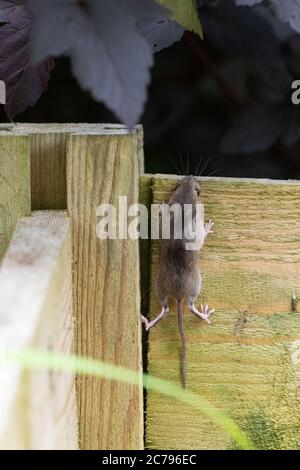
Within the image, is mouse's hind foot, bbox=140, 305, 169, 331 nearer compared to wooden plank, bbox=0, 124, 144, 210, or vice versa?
wooden plank, bbox=0, 124, 144, 210

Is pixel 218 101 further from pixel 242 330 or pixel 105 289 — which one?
pixel 105 289

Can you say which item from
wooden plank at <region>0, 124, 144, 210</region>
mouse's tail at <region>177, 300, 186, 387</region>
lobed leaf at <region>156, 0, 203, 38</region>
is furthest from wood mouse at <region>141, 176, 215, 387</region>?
lobed leaf at <region>156, 0, 203, 38</region>

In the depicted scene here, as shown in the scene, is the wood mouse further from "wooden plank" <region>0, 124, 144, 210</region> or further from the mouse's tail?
"wooden plank" <region>0, 124, 144, 210</region>

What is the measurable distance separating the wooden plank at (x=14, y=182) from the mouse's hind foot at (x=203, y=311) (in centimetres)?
39

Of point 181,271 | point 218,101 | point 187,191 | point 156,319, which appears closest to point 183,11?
point 187,191

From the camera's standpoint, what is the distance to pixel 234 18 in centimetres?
258

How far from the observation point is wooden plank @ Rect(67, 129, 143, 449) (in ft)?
5.04

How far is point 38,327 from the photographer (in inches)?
40.6

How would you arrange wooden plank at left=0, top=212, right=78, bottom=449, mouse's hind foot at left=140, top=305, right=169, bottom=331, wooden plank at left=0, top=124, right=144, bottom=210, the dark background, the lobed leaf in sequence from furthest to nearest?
the dark background < mouse's hind foot at left=140, top=305, right=169, bottom=331 < wooden plank at left=0, top=124, right=144, bottom=210 < the lobed leaf < wooden plank at left=0, top=212, right=78, bottom=449

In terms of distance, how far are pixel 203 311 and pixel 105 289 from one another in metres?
0.22

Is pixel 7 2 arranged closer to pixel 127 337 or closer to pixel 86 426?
pixel 127 337

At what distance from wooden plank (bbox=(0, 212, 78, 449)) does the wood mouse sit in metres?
0.24

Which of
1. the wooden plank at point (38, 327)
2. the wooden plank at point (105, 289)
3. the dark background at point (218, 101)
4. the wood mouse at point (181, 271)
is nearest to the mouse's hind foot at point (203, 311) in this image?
the wood mouse at point (181, 271)

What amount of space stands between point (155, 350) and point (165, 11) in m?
0.76
